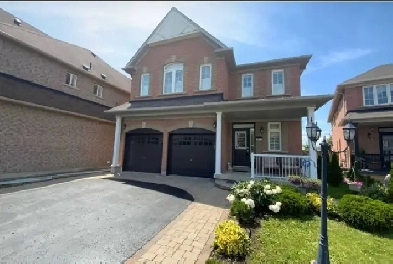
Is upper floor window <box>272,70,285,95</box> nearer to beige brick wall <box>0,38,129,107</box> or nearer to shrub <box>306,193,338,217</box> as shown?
shrub <box>306,193,338,217</box>

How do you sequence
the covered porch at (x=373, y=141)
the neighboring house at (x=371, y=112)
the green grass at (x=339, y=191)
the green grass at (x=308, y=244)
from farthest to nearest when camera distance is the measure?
the neighboring house at (x=371, y=112), the covered porch at (x=373, y=141), the green grass at (x=339, y=191), the green grass at (x=308, y=244)

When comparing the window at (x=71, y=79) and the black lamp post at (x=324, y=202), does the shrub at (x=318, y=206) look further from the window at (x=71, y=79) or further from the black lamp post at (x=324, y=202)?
the window at (x=71, y=79)

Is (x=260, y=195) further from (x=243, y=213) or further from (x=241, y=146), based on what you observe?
(x=241, y=146)

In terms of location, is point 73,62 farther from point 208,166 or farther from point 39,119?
point 208,166

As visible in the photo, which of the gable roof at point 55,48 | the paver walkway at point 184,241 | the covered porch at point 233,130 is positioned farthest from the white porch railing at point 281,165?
the gable roof at point 55,48

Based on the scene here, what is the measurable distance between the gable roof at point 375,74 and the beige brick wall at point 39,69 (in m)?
20.4

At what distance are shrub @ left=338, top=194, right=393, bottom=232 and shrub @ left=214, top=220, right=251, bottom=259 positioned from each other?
3296 mm

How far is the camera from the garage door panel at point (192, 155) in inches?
442

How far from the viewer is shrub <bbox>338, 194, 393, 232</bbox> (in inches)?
194

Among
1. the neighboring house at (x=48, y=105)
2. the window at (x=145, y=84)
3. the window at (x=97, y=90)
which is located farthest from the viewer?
the window at (x=97, y=90)

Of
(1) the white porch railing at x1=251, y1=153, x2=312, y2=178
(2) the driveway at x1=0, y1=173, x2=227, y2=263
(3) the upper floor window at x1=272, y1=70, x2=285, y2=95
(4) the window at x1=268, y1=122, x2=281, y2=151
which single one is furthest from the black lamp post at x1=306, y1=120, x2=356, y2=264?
(3) the upper floor window at x1=272, y1=70, x2=285, y2=95

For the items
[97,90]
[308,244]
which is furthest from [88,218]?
[97,90]

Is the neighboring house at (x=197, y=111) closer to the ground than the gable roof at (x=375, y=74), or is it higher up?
closer to the ground

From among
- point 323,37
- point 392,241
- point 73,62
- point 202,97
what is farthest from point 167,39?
point 392,241
